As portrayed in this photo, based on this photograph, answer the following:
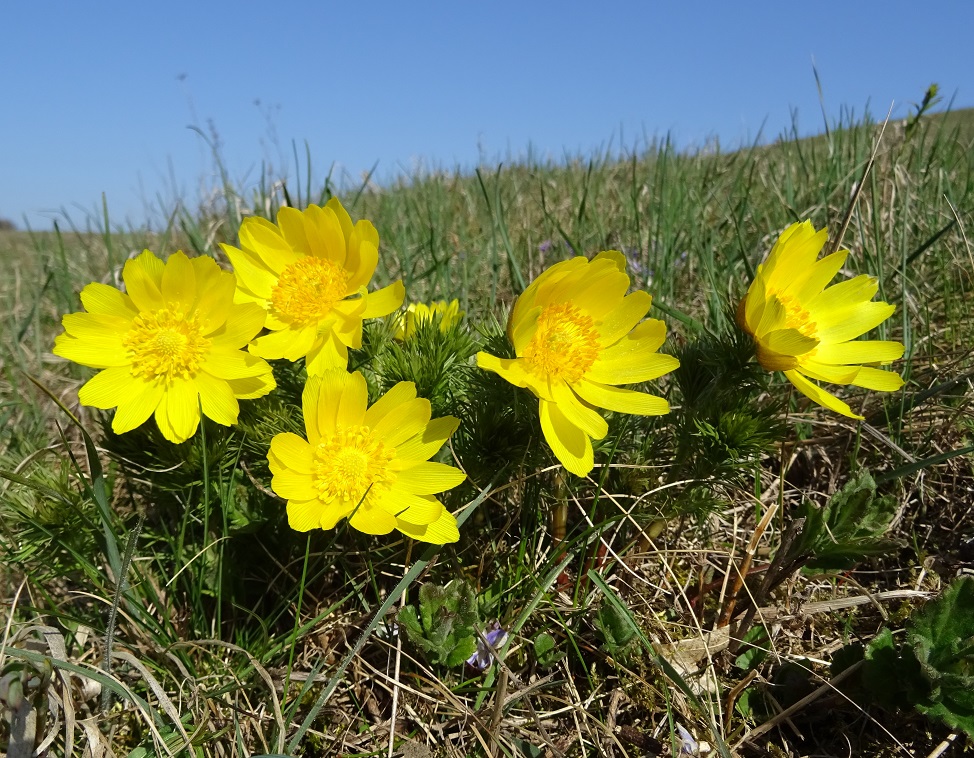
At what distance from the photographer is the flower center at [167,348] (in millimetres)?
1518

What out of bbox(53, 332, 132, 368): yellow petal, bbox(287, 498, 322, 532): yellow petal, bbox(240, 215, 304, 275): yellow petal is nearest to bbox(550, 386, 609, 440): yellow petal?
bbox(287, 498, 322, 532): yellow petal

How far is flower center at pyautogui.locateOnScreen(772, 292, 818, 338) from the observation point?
160cm

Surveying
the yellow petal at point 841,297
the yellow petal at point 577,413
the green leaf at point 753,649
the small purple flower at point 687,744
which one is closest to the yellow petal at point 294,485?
the yellow petal at point 577,413

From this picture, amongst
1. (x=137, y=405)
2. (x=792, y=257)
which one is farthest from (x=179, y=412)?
(x=792, y=257)

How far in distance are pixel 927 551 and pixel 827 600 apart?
16.7 inches

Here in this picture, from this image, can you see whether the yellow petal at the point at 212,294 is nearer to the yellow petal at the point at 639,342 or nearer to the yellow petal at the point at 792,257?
the yellow petal at the point at 639,342

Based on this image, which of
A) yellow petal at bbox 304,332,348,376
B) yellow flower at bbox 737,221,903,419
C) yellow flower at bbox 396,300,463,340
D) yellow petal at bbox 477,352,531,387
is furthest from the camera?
yellow flower at bbox 396,300,463,340

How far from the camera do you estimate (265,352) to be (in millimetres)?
Result: 1457

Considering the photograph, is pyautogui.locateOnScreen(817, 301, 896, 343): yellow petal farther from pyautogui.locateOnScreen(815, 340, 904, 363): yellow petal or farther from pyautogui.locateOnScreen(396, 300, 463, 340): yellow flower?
pyautogui.locateOnScreen(396, 300, 463, 340): yellow flower

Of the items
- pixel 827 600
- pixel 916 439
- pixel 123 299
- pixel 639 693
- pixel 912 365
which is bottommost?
pixel 639 693

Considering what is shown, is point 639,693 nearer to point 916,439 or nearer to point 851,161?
point 916,439

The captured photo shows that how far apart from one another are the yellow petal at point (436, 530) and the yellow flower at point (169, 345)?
1.40 feet

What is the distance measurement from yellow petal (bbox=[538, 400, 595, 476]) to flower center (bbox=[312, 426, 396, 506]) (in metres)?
0.38

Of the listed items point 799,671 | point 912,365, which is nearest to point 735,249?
point 912,365
